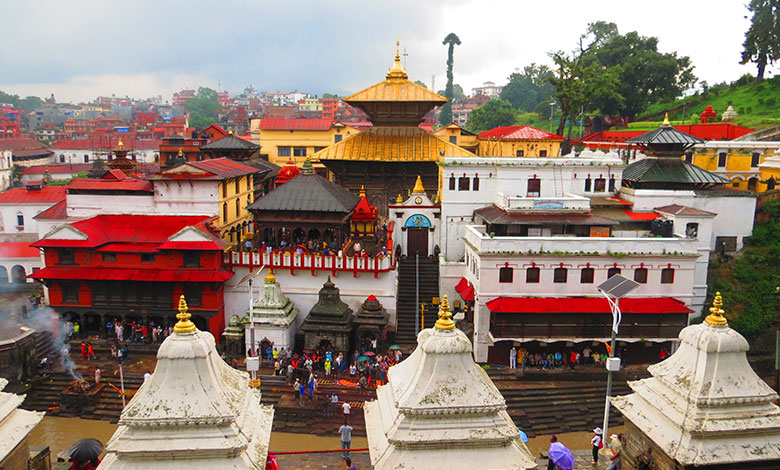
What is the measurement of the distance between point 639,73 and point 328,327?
51296mm

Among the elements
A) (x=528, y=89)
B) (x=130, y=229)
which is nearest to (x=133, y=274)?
(x=130, y=229)

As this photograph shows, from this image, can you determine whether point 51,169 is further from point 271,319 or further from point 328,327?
point 328,327

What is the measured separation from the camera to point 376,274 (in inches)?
1080

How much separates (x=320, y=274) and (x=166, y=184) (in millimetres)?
9151

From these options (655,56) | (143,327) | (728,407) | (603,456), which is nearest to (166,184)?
(143,327)

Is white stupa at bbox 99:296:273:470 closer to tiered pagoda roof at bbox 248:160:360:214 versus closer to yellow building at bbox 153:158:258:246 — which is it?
tiered pagoda roof at bbox 248:160:360:214

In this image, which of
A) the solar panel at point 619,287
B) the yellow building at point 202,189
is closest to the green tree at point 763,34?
the solar panel at point 619,287

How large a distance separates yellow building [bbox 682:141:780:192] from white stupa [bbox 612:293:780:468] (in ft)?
100

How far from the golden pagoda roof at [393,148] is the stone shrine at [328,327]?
13.7m

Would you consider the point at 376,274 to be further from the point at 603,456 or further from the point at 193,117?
the point at 193,117

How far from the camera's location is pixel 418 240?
31.1 metres

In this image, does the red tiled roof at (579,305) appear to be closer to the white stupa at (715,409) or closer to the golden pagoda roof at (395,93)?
the white stupa at (715,409)

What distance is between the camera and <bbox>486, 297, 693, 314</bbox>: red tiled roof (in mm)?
23734

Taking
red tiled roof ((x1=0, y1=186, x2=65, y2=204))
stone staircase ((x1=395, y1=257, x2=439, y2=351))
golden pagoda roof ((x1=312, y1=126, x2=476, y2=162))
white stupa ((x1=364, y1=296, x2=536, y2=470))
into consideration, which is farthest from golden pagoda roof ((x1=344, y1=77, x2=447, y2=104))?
white stupa ((x1=364, y1=296, x2=536, y2=470))
